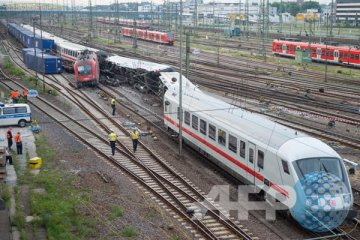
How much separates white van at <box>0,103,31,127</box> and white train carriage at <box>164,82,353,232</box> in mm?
11796

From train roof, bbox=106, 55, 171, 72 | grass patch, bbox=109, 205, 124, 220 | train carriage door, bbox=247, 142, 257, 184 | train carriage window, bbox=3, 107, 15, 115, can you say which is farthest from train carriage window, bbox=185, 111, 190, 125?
train roof, bbox=106, 55, 171, 72

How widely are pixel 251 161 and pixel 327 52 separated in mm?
40469

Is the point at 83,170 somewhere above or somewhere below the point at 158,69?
below

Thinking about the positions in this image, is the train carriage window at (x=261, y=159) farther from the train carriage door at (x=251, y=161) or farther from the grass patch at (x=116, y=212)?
the grass patch at (x=116, y=212)

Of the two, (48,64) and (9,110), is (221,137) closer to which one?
(9,110)

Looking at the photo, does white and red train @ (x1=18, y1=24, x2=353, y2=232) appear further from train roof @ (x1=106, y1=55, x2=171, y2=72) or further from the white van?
train roof @ (x1=106, y1=55, x2=171, y2=72)

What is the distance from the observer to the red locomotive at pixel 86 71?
42.2 m

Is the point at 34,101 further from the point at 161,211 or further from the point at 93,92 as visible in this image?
the point at 161,211

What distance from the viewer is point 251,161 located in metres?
17.6

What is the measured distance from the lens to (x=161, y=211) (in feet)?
55.3

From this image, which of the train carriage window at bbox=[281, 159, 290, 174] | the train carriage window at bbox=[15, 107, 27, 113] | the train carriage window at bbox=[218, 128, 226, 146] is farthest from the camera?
the train carriage window at bbox=[15, 107, 27, 113]

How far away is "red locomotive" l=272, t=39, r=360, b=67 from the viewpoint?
5334 centimetres

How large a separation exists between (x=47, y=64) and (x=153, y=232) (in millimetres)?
Result: 37191

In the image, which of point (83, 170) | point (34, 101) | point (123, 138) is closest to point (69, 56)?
point (34, 101)
